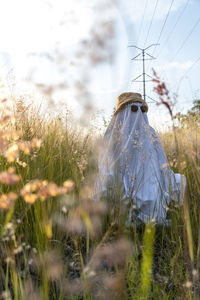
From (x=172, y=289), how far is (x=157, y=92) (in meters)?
1.38

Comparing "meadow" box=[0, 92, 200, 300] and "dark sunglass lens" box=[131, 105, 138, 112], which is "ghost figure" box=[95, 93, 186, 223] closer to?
"dark sunglass lens" box=[131, 105, 138, 112]

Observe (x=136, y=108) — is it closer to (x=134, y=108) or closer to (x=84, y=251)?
(x=134, y=108)

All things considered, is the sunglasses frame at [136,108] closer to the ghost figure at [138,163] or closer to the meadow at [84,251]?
the ghost figure at [138,163]

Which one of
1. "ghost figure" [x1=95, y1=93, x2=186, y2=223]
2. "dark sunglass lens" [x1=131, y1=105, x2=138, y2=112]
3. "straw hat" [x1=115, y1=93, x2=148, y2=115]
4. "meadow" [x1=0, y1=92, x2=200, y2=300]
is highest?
"straw hat" [x1=115, y1=93, x2=148, y2=115]

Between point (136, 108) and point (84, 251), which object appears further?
point (136, 108)

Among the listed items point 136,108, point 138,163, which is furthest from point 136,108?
point 138,163

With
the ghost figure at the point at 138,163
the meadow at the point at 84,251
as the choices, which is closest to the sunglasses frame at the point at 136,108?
the ghost figure at the point at 138,163

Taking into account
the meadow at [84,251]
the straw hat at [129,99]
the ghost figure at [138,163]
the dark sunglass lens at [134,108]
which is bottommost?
the meadow at [84,251]

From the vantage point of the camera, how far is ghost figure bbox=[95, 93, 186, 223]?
261cm

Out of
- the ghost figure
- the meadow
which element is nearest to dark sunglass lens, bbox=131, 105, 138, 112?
the ghost figure

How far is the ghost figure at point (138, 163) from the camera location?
261cm

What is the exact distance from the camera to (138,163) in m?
3.02

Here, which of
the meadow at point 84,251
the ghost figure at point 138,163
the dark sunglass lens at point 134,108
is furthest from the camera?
the dark sunglass lens at point 134,108

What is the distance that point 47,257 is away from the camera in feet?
5.46
